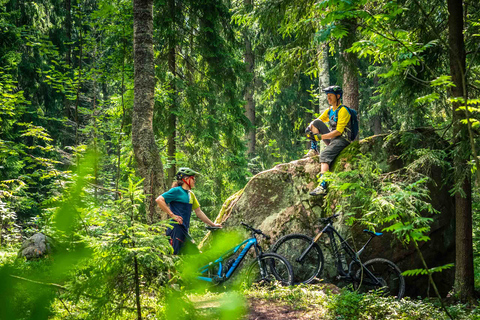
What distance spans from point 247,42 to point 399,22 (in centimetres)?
1381

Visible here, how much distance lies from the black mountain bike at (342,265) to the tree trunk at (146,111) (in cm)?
250

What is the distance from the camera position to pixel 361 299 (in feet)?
16.6

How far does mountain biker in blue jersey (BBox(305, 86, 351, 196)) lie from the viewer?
674cm

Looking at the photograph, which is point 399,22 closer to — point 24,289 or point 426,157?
point 426,157

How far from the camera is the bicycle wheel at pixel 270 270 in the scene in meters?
6.09

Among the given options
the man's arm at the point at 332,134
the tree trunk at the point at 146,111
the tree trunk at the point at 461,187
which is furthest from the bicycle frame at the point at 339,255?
the tree trunk at the point at 146,111

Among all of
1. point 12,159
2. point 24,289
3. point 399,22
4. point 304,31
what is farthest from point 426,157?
point 12,159

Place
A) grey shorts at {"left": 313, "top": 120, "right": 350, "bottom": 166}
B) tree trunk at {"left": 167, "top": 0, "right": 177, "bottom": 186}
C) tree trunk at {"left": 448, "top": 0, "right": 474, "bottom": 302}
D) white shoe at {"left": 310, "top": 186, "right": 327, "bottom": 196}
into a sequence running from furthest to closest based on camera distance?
tree trunk at {"left": 167, "top": 0, "right": 177, "bottom": 186}, grey shorts at {"left": 313, "top": 120, "right": 350, "bottom": 166}, white shoe at {"left": 310, "top": 186, "right": 327, "bottom": 196}, tree trunk at {"left": 448, "top": 0, "right": 474, "bottom": 302}

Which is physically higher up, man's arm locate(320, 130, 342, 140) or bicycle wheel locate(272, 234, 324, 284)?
man's arm locate(320, 130, 342, 140)

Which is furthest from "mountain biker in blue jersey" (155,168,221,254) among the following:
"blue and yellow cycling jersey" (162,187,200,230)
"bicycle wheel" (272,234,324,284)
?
"bicycle wheel" (272,234,324,284)

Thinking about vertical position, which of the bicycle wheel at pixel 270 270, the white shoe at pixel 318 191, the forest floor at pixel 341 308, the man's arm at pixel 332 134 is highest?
the man's arm at pixel 332 134

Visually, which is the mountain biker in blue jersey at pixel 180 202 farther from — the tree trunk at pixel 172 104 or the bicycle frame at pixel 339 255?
→ the tree trunk at pixel 172 104

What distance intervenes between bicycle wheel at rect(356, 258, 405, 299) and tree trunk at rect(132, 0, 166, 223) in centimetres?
375

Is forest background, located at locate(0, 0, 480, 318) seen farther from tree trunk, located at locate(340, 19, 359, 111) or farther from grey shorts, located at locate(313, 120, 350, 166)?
grey shorts, located at locate(313, 120, 350, 166)
